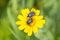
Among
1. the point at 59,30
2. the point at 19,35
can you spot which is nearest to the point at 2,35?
the point at 19,35

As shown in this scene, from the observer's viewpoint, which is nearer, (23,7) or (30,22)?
(30,22)

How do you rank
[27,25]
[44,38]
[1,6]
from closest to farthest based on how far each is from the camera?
[27,25]
[44,38]
[1,6]

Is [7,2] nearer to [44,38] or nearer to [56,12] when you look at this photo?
[56,12]

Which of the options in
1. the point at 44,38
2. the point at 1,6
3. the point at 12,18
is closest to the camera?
the point at 44,38

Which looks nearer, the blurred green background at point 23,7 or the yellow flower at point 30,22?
the yellow flower at point 30,22

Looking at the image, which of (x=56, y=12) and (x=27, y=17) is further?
(x=56, y=12)

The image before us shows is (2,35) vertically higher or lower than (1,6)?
lower

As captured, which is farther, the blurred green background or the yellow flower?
the blurred green background
